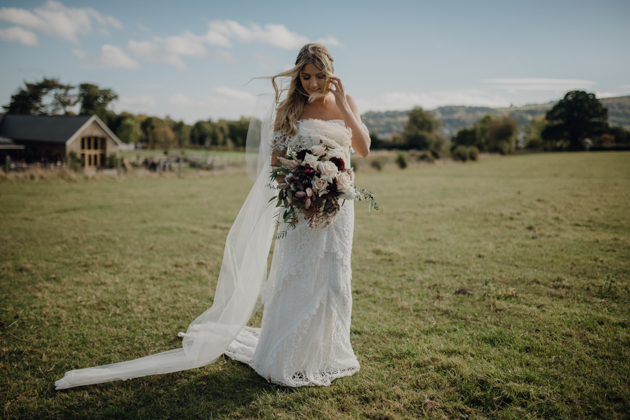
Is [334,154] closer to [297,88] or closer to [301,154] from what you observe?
[301,154]

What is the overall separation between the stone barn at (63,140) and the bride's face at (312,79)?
32.4m

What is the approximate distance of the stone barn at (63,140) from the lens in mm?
29172

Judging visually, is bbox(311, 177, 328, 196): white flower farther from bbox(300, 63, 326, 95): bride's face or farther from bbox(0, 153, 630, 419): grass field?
bbox(0, 153, 630, 419): grass field

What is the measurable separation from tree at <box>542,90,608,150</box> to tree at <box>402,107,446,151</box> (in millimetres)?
21595

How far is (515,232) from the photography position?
8875mm

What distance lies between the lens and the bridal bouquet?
2676 mm

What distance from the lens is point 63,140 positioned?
28.6 meters

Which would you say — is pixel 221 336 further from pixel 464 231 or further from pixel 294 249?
pixel 464 231

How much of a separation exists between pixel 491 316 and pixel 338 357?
2348mm

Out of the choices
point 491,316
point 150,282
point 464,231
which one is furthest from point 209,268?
point 464,231

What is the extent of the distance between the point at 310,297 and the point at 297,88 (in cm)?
200

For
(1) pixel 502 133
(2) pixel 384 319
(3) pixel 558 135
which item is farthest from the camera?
(1) pixel 502 133

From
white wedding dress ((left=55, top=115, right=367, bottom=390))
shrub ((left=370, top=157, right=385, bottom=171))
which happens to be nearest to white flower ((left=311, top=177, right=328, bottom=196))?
white wedding dress ((left=55, top=115, right=367, bottom=390))

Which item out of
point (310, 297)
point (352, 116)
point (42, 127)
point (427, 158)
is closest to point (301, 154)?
point (352, 116)
